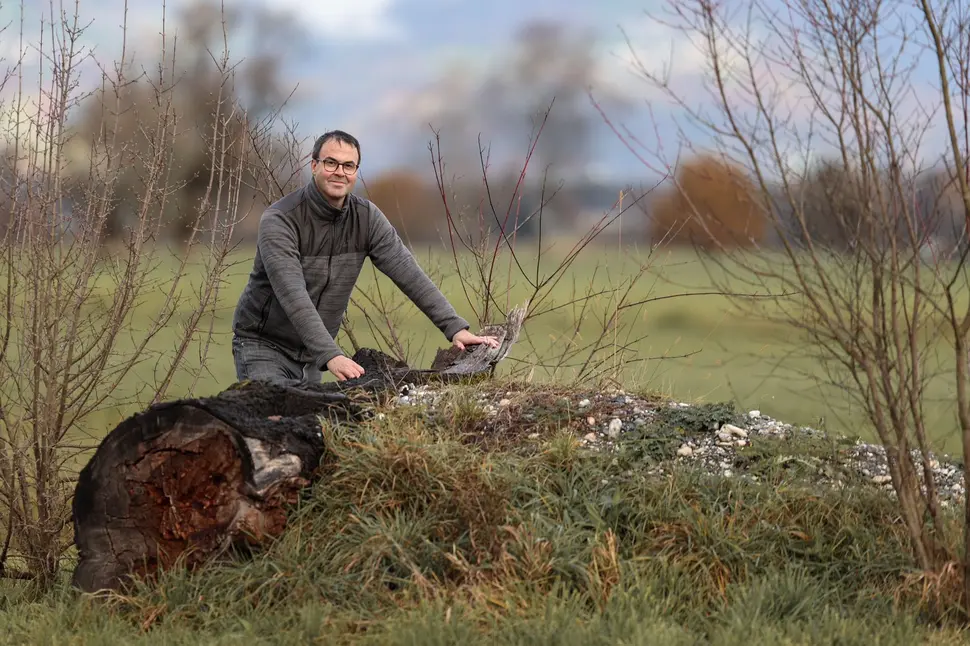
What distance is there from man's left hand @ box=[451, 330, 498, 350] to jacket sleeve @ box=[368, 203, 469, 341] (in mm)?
44

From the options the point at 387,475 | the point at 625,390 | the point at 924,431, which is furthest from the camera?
the point at 625,390

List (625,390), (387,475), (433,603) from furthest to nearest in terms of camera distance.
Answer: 1. (625,390)
2. (387,475)
3. (433,603)

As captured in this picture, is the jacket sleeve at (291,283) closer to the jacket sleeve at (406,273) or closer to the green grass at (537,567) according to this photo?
the jacket sleeve at (406,273)

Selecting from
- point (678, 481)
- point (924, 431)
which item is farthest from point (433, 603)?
point (924, 431)

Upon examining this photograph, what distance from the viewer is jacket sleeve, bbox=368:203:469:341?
5.86 m

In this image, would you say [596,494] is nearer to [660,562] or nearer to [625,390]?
[660,562]

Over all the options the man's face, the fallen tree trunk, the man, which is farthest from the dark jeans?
the fallen tree trunk

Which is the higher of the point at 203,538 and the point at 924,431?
the point at 924,431

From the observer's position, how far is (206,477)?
4.14 metres

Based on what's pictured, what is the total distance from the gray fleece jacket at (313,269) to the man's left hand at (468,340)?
0.05 m

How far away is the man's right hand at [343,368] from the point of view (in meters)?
5.08

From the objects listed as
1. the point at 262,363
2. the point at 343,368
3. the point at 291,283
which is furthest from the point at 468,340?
the point at 262,363

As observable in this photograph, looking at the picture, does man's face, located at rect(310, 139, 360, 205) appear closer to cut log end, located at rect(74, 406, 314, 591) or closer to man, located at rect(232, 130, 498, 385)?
man, located at rect(232, 130, 498, 385)

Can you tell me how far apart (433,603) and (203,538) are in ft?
3.70
